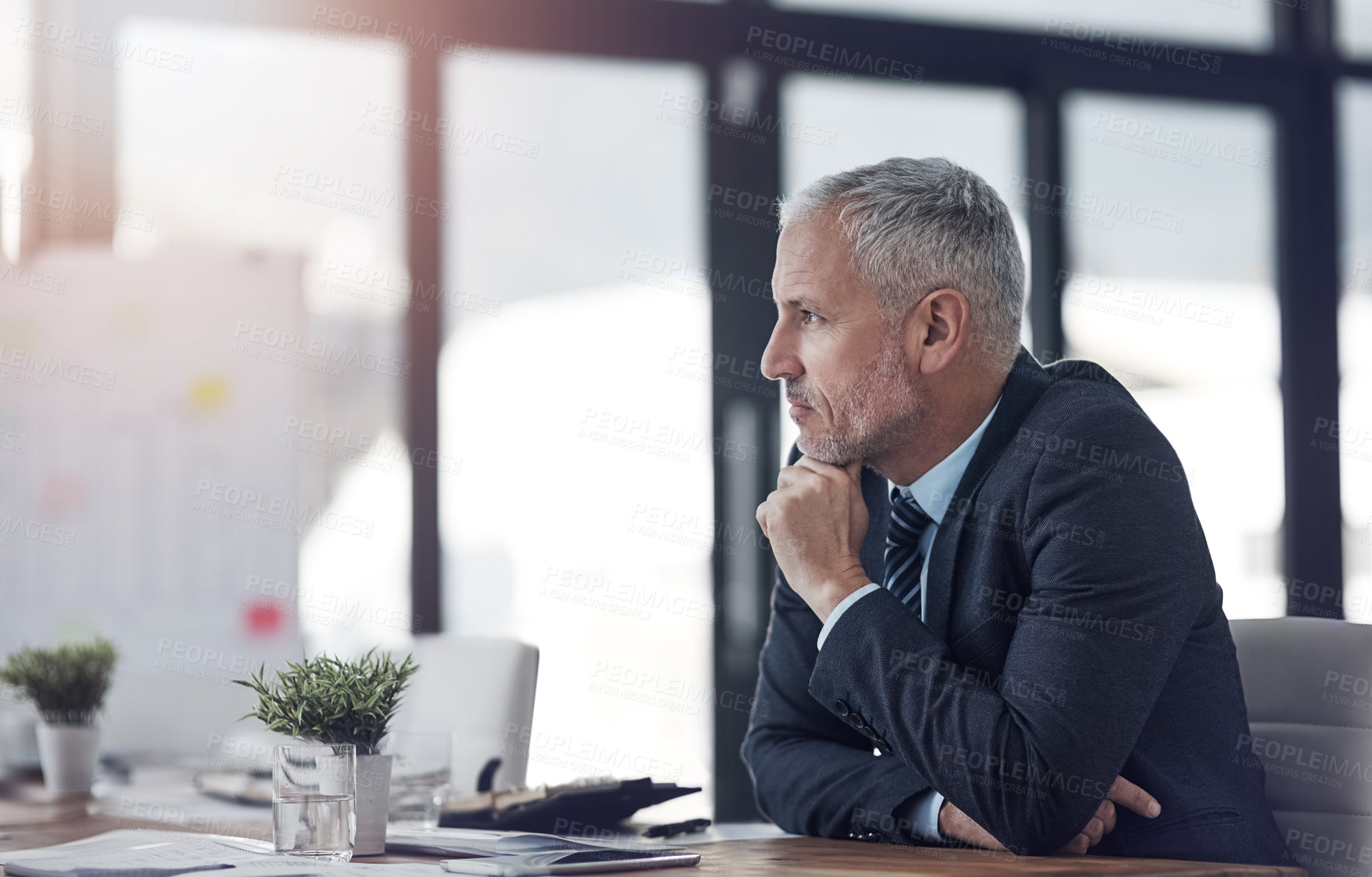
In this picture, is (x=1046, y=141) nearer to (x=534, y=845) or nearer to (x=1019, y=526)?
(x=1019, y=526)

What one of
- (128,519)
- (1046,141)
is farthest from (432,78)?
(1046,141)

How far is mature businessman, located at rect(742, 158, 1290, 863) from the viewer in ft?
4.55

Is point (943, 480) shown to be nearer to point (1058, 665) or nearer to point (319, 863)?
point (1058, 665)

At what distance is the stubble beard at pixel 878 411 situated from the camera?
5.59 feet

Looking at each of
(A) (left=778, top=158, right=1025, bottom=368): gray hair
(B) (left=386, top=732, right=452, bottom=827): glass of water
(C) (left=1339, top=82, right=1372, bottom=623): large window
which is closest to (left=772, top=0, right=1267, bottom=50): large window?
(C) (left=1339, top=82, right=1372, bottom=623): large window

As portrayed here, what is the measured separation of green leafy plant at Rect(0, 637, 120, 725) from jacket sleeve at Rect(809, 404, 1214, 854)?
1400 millimetres

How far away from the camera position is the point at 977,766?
1363mm

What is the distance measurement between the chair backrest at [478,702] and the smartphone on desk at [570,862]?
0.98m

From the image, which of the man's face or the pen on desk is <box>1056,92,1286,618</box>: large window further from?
the pen on desk

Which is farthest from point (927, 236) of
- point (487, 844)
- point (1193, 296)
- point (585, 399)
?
point (1193, 296)

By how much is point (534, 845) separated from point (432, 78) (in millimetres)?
3018

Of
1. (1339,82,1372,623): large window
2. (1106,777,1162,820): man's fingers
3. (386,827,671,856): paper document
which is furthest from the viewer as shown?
(1339,82,1372,623): large window

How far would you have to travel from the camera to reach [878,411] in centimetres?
171

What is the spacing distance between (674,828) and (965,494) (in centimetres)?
56
